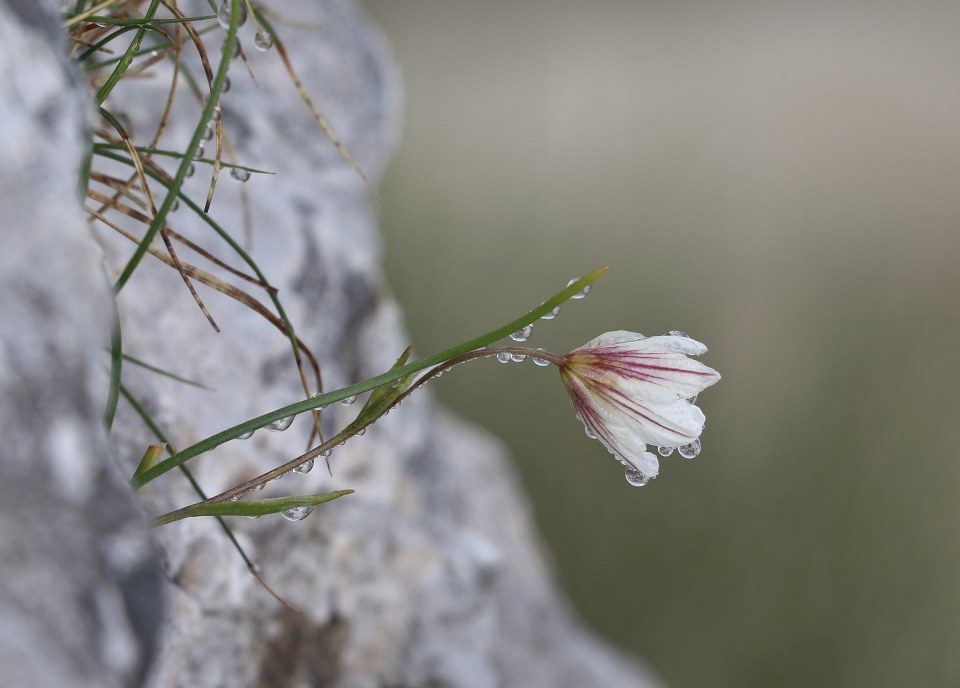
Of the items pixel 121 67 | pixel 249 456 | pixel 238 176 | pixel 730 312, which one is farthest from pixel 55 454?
pixel 730 312

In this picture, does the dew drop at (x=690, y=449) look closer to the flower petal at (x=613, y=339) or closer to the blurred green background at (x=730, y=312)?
the flower petal at (x=613, y=339)

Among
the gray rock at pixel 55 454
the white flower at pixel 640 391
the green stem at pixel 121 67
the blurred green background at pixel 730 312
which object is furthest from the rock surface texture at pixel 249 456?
the blurred green background at pixel 730 312

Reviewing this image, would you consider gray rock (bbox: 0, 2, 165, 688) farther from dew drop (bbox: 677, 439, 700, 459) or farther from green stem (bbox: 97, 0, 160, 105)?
dew drop (bbox: 677, 439, 700, 459)

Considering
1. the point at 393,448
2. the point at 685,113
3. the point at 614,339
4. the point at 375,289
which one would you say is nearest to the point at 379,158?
the point at 375,289

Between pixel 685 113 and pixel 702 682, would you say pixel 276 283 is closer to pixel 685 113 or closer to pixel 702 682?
pixel 702 682

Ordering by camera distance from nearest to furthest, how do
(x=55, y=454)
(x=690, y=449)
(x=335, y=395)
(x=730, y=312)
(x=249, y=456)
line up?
(x=55, y=454) < (x=335, y=395) < (x=690, y=449) < (x=249, y=456) < (x=730, y=312)

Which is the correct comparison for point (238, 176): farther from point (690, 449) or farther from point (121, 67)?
point (690, 449)
